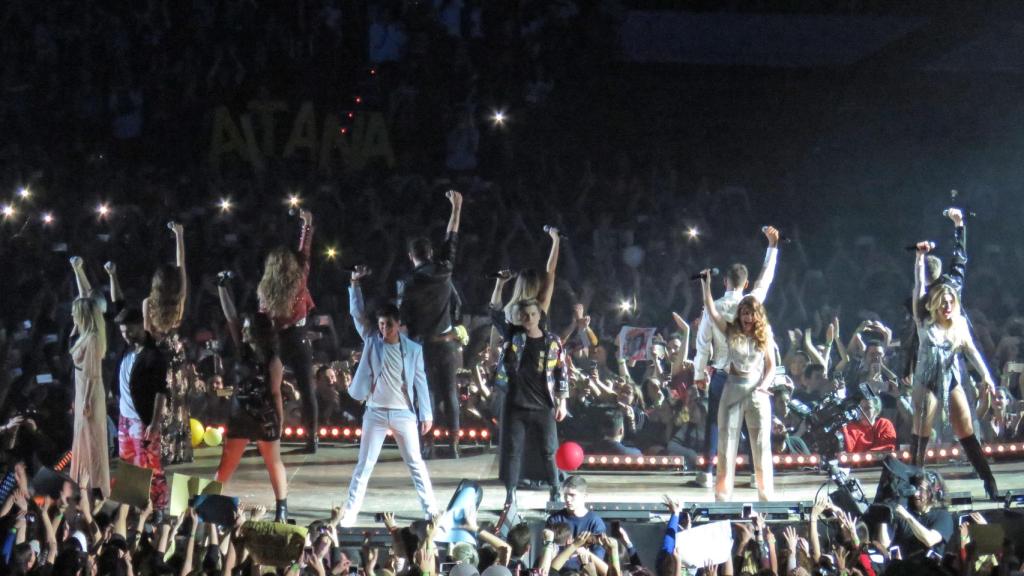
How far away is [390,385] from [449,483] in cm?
226

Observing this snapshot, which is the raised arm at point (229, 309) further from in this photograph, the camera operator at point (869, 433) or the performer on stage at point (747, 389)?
the camera operator at point (869, 433)

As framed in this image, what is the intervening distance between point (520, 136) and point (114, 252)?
5.97 metres

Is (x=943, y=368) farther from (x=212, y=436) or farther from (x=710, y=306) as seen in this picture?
(x=212, y=436)

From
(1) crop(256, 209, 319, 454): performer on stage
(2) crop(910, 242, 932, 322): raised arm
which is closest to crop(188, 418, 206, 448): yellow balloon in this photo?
(1) crop(256, 209, 319, 454): performer on stage

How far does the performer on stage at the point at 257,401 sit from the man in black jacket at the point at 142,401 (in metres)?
0.66

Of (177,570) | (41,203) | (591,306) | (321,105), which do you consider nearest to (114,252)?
(41,203)

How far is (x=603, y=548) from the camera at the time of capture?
8.27 m

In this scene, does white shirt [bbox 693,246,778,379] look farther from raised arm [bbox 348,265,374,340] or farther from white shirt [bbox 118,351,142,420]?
white shirt [bbox 118,351,142,420]

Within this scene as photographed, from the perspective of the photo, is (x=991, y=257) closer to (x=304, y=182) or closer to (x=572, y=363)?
(x=572, y=363)

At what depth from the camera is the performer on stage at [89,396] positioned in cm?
1108

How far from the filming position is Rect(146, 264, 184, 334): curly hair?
1107cm

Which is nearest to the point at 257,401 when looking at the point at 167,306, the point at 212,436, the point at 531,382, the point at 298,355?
the point at 298,355

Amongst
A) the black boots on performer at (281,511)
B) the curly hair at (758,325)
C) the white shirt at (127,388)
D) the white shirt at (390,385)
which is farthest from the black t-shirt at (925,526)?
the white shirt at (127,388)

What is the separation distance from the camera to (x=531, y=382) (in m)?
10.8
